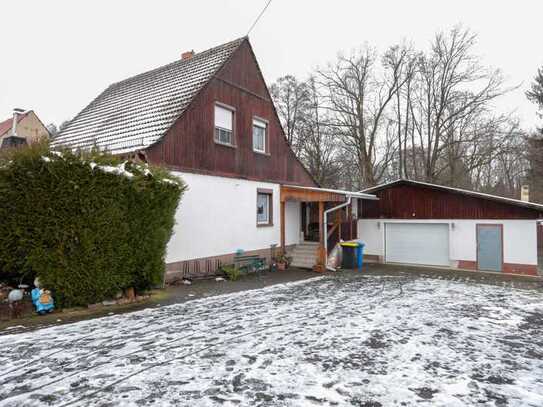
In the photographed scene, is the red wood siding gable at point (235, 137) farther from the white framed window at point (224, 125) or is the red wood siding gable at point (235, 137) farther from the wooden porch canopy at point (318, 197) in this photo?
the wooden porch canopy at point (318, 197)

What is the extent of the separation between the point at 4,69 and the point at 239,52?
19645 mm

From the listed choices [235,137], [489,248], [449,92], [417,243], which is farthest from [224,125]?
[449,92]

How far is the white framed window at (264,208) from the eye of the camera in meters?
12.9

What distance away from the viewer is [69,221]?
6.28 m

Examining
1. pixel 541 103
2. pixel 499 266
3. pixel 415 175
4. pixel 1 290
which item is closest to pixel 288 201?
pixel 499 266

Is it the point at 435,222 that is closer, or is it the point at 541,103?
the point at 435,222

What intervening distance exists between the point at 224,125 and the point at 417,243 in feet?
33.1

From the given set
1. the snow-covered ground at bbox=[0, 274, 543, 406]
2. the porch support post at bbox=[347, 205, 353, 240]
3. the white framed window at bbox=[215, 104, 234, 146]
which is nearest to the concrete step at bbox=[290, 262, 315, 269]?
the porch support post at bbox=[347, 205, 353, 240]

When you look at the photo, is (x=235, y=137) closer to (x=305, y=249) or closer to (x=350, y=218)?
(x=305, y=249)

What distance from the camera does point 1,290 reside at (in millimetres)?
6555

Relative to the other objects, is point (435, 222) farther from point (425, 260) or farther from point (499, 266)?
point (499, 266)

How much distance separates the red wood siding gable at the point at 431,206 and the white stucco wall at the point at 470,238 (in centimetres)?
22

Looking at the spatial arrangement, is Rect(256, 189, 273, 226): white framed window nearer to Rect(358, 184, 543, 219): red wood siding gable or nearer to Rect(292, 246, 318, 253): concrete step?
Rect(292, 246, 318, 253): concrete step

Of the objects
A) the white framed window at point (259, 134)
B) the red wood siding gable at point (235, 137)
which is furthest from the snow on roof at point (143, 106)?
the white framed window at point (259, 134)
